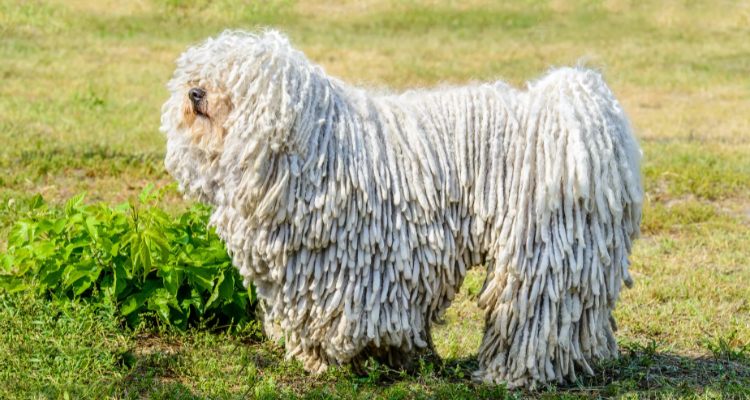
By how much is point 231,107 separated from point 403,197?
786 mm

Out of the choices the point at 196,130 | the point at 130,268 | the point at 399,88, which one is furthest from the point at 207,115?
the point at 399,88

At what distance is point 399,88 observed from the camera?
4.57m

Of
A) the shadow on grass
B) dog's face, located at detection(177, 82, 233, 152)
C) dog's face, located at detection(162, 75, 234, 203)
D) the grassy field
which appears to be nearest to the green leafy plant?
the grassy field

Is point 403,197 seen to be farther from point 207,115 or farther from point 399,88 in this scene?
point 399,88

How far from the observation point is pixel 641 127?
32.4 feet

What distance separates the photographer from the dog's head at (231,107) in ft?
10.4

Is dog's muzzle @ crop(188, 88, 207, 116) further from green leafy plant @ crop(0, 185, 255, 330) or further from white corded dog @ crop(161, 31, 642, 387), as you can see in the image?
green leafy plant @ crop(0, 185, 255, 330)

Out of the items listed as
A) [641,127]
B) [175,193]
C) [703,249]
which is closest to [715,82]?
[641,127]

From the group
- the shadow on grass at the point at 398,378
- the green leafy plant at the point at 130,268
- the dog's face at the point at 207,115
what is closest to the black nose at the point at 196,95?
the dog's face at the point at 207,115

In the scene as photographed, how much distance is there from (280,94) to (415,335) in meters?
1.15

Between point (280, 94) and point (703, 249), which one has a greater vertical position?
point (280, 94)

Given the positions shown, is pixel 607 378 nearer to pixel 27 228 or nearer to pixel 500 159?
pixel 500 159

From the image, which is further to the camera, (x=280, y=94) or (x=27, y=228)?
(x=27, y=228)

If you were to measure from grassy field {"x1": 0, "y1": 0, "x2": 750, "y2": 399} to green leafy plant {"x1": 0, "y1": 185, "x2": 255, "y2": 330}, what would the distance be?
0.36 feet
